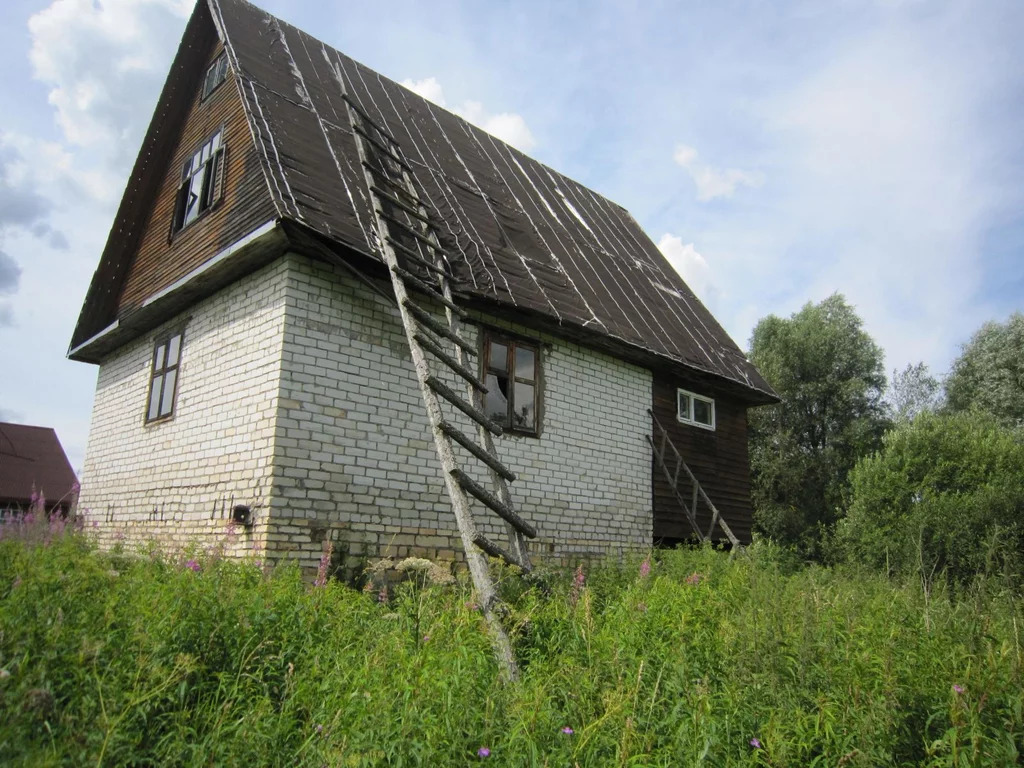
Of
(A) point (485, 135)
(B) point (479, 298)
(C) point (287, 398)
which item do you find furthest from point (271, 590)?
(A) point (485, 135)

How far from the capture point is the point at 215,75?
10406 millimetres

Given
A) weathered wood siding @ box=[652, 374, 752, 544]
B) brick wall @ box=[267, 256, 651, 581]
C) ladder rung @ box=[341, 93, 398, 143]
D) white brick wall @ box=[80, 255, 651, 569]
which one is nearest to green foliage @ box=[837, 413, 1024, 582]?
weathered wood siding @ box=[652, 374, 752, 544]

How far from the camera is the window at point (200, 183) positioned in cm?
929

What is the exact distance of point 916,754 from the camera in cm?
358

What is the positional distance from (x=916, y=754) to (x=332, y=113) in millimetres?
9583

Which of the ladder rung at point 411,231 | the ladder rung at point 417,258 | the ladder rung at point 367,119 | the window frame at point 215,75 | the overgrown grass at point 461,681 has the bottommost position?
the overgrown grass at point 461,681

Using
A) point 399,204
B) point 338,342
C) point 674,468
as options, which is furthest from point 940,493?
point 338,342

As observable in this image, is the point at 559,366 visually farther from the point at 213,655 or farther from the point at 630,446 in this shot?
the point at 213,655

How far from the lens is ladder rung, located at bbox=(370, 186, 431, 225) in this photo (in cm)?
820

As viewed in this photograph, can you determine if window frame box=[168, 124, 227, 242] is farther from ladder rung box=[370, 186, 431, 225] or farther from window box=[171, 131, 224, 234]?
ladder rung box=[370, 186, 431, 225]

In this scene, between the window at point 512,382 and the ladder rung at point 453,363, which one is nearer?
the ladder rung at point 453,363

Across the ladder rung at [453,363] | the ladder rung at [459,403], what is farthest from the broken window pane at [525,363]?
the ladder rung at [459,403]

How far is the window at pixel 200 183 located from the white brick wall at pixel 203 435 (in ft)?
4.76

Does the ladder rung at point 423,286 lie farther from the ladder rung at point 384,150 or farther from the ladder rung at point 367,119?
the ladder rung at point 367,119
